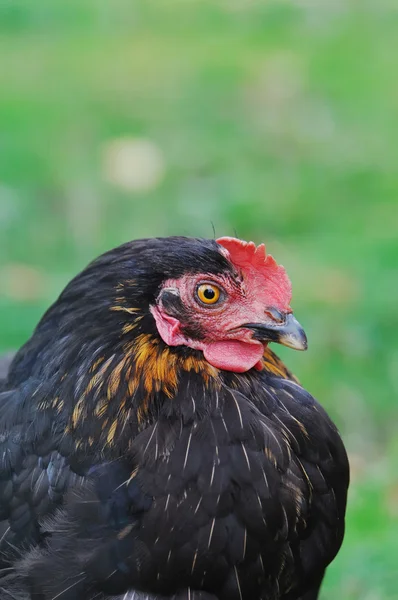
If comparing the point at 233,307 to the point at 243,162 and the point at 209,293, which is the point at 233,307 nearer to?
the point at 209,293

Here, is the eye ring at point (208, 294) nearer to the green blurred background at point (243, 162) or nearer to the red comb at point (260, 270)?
the red comb at point (260, 270)

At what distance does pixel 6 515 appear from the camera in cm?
274

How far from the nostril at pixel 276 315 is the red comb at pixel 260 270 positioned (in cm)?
1

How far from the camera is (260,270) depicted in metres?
2.65

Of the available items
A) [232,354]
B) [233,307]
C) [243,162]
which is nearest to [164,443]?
[232,354]

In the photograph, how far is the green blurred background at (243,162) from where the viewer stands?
15.7 ft

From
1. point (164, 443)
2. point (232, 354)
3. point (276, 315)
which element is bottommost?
point (164, 443)

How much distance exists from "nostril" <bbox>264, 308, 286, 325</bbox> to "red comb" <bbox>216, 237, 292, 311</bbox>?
0.05ft

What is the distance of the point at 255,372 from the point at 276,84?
17.7ft

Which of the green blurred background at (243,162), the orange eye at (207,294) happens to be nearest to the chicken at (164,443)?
the orange eye at (207,294)

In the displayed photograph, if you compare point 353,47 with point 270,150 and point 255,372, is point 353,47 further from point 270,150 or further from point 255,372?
point 255,372

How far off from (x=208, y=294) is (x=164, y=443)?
0.39 metres

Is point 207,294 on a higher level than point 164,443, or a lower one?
higher

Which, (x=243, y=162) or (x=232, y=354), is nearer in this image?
(x=232, y=354)
